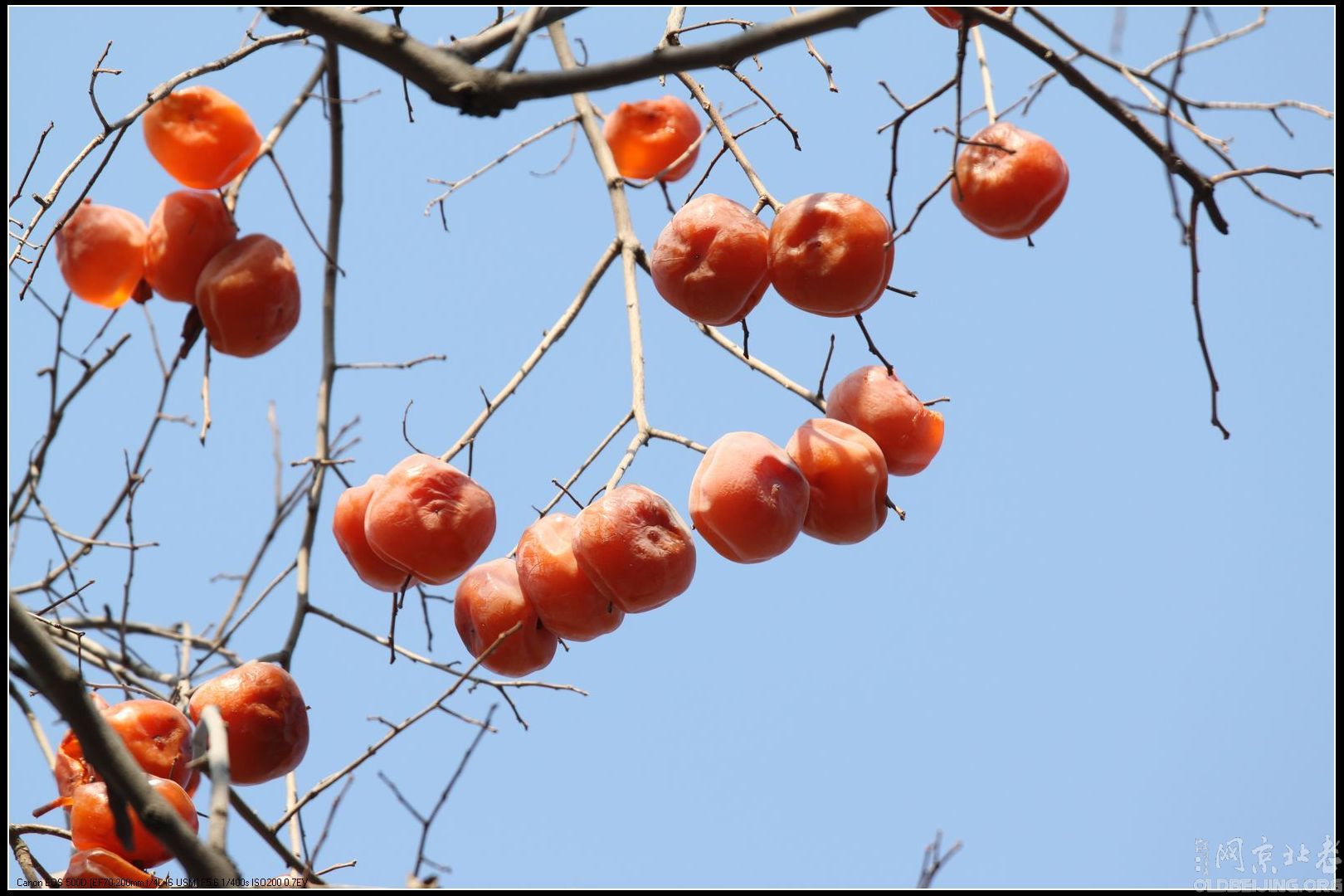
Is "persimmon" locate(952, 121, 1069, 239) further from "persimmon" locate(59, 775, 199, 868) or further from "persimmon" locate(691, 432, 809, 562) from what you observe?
"persimmon" locate(59, 775, 199, 868)

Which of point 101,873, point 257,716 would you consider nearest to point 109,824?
point 101,873

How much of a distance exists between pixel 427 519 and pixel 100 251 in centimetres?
96

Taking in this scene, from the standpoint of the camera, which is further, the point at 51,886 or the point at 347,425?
the point at 347,425

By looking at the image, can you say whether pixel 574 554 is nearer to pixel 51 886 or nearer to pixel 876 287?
pixel 876 287

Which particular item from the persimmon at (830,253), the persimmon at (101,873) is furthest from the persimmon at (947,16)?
the persimmon at (101,873)

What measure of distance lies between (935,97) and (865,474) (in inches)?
26.6

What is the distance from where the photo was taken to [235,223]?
7.93 ft

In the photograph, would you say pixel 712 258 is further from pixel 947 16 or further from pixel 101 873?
pixel 101 873

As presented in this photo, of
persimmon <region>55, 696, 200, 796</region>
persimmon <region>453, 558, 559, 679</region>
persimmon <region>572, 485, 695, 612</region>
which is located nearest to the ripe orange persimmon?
persimmon <region>453, 558, 559, 679</region>

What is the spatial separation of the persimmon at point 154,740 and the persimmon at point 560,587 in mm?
659

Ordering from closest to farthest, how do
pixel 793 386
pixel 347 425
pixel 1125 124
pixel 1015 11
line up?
pixel 1125 124
pixel 1015 11
pixel 793 386
pixel 347 425

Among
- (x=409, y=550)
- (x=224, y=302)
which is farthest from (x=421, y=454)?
(x=224, y=302)

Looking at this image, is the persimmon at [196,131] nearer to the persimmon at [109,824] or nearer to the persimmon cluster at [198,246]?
the persimmon cluster at [198,246]

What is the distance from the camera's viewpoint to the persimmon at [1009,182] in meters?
2.04
